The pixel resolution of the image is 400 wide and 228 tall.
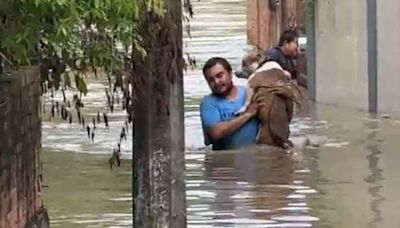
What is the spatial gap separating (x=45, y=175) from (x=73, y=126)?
156 inches

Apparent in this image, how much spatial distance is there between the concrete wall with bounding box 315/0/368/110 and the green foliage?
1221 centimetres

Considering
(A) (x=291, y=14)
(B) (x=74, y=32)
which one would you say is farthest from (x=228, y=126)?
(A) (x=291, y=14)

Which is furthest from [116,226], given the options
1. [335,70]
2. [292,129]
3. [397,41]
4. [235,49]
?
[235,49]

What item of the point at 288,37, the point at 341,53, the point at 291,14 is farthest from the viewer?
the point at 291,14

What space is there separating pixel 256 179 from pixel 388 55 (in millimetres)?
6220

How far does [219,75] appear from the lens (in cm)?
1242

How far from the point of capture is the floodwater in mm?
10133

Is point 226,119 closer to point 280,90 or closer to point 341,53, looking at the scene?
point 280,90

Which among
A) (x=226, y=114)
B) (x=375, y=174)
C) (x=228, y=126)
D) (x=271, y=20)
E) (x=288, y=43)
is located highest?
(x=271, y=20)

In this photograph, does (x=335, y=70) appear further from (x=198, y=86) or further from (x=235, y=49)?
(x=235, y=49)

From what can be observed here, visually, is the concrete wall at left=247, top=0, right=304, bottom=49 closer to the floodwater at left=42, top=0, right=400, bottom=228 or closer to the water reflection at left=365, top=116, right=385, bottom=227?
the floodwater at left=42, top=0, right=400, bottom=228

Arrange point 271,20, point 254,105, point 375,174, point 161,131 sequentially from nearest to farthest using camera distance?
point 161,131, point 375,174, point 254,105, point 271,20

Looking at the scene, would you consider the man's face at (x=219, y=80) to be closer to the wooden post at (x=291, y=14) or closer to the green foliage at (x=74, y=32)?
the green foliage at (x=74, y=32)

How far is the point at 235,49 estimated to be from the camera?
2895 cm
